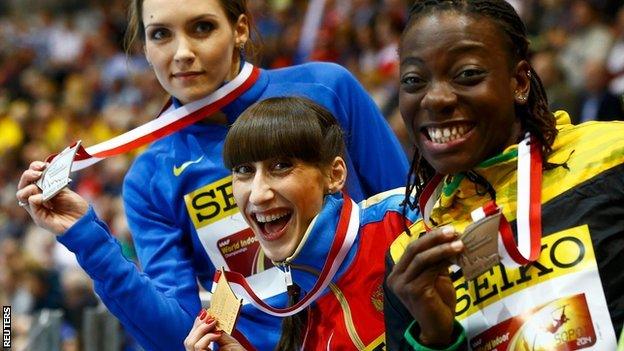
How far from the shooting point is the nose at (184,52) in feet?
11.3

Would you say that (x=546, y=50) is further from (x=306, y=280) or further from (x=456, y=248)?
(x=456, y=248)

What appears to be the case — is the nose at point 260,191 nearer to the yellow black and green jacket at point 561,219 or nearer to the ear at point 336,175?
the ear at point 336,175

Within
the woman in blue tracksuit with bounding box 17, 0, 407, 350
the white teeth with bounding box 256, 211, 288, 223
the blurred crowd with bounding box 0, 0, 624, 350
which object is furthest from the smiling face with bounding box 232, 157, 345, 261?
the blurred crowd with bounding box 0, 0, 624, 350

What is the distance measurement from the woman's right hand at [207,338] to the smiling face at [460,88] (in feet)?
2.51

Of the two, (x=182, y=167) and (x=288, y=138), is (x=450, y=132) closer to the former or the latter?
(x=288, y=138)

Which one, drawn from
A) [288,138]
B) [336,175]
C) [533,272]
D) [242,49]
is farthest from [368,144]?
[533,272]

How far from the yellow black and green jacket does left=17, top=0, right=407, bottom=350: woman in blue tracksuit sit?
3.16 ft

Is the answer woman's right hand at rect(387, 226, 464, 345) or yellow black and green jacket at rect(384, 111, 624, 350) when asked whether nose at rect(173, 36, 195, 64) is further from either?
woman's right hand at rect(387, 226, 464, 345)

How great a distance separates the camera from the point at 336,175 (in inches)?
121

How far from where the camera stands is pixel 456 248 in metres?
2.17

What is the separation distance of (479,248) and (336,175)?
→ 3.04 ft

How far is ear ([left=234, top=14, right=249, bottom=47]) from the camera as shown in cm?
366

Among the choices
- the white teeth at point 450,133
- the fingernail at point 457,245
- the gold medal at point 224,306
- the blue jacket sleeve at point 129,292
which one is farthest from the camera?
the blue jacket sleeve at point 129,292

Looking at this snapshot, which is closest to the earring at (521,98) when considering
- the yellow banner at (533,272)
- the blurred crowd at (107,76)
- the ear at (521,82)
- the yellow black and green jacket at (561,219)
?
the ear at (521,82)
